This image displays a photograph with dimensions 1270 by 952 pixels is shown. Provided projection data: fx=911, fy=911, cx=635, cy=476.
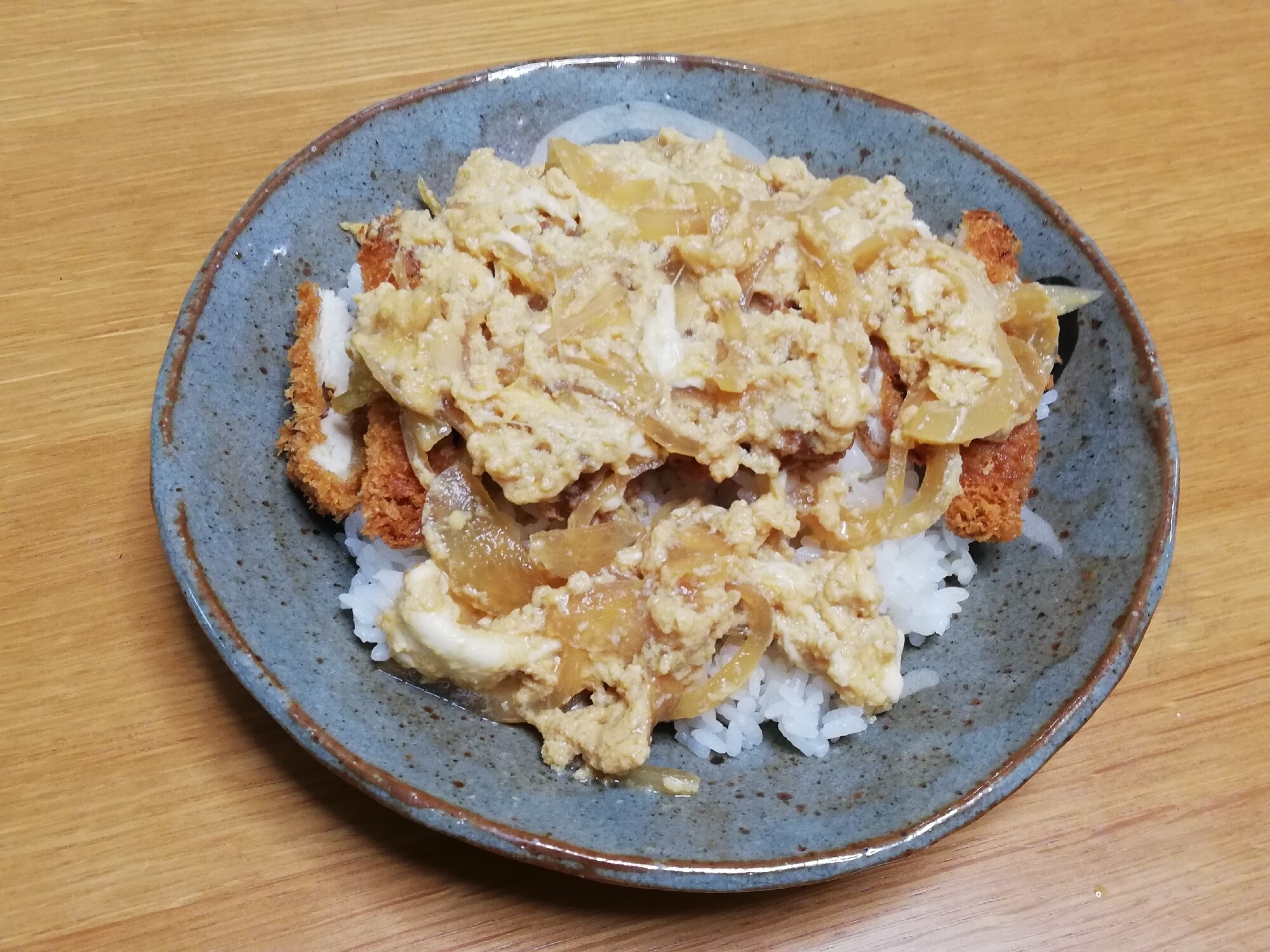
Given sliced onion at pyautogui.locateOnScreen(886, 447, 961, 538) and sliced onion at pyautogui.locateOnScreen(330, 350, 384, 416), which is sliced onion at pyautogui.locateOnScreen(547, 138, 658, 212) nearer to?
sliced onion at pyautogui.locateOnScreen(330, 350, 384, 416)

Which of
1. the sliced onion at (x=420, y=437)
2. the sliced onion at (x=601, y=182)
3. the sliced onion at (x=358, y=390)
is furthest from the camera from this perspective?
the sliced onion at (x=601, y=182)

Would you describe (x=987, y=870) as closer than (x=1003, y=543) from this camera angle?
Yes

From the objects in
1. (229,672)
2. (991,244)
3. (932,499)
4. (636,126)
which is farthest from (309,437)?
(991,244)

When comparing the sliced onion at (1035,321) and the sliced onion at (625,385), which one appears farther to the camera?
the sliced onion at (1035,321)

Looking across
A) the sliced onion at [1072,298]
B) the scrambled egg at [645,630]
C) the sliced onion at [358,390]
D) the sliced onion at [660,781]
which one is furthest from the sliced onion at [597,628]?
the sliced onion at [1072,298]

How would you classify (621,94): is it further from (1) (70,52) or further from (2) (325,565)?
(1) (70,52)

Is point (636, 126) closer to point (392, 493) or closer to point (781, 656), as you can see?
point (392, 493)

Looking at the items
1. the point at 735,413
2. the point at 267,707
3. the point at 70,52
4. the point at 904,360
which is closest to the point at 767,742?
the point at 735,413

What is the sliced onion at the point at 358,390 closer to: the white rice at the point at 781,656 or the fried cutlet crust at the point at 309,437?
the fried cutlet crust at the point at 309,437

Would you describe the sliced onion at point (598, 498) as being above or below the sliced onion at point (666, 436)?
below
